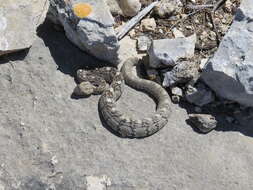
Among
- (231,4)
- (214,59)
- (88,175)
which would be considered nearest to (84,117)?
(88,175)

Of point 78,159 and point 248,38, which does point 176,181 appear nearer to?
point 78,159

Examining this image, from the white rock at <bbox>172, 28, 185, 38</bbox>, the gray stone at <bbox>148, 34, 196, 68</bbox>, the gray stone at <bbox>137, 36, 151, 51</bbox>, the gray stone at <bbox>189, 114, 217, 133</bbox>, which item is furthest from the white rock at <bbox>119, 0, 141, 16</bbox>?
the gray stone at <bbox>189, 114, 217, 133</bbox>

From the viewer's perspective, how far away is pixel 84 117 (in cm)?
785

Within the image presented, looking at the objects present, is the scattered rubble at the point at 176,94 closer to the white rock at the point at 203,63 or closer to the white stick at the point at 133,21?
the white rock at the point at 203,63

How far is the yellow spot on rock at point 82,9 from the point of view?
7952mm

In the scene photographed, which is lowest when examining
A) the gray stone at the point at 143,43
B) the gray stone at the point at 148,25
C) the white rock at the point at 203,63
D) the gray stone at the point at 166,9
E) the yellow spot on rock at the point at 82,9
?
the gray stone at the point at 143,43

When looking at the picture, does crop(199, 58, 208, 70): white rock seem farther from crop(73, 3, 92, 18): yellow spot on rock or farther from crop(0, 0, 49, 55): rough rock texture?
crop(0, 0, 49, 55): rough rock texture

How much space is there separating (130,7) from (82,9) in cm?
118

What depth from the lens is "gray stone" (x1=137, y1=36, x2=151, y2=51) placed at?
340 inches

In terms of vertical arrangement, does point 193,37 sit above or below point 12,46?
above

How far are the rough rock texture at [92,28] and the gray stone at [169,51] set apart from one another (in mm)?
589

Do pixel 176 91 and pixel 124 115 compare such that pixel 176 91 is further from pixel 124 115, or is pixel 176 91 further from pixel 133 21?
pixel 133 21

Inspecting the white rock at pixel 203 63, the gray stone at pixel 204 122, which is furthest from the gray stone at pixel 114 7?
the gray stone at pixel 204 122

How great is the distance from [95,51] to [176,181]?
7.81 ft
